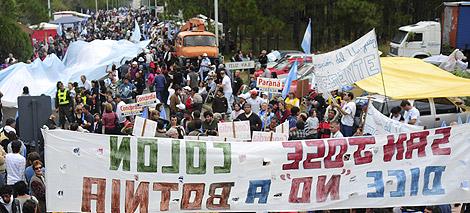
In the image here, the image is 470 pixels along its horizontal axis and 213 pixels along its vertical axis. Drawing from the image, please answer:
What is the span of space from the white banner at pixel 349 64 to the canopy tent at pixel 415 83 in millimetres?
1843

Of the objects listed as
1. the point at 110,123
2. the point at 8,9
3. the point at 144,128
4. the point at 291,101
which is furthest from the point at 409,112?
the point at 8,9

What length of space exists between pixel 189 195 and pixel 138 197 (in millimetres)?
536

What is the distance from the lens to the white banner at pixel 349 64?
12406 mm

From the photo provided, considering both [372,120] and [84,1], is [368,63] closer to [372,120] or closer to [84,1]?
[372,120]

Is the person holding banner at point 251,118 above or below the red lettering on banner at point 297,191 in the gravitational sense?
below

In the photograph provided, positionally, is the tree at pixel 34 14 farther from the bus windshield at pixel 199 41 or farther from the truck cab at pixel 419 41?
the truck cab at pixel 419 41

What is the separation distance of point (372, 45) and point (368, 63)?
33 centimetres

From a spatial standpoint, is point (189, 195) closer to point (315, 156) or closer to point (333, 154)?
point (315, 156)

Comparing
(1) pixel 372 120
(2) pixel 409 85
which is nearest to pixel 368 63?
(1) pixel 372 120

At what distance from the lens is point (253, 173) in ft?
26.6

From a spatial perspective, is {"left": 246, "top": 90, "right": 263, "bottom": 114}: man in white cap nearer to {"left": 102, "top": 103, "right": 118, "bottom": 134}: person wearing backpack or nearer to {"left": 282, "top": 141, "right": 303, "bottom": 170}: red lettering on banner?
{"left": 102, "top": 103, "right": 118, "bottom": 134}: person wearing backpack

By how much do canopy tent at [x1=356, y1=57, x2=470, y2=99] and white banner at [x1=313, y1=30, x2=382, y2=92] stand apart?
184cm

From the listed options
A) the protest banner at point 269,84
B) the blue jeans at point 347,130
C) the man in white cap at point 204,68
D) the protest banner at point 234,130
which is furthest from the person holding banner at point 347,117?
the man in white cap at point 204,68

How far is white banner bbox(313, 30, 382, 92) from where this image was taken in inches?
488
